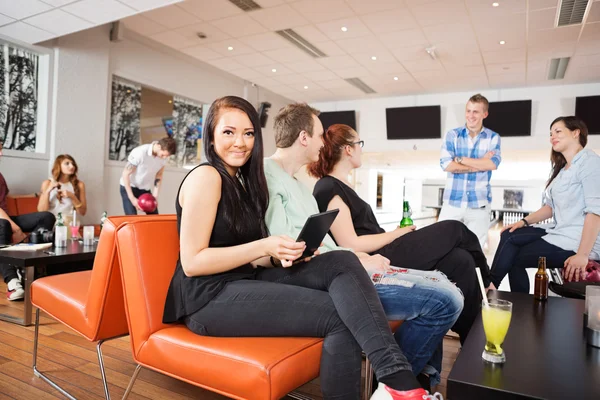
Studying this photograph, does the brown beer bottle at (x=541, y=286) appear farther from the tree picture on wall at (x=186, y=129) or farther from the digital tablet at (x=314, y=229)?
the tree picture on wall at (x=186, y=129)

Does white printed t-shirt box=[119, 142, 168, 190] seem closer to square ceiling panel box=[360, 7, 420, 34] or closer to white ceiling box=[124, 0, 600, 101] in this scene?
white ceiling box=[124, 0, 600, 101]

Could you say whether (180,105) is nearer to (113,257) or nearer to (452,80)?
(452,80)

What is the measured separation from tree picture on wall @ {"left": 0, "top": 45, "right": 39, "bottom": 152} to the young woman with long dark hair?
4.75 m

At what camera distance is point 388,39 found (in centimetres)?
612

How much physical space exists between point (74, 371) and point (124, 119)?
5175 millimetres

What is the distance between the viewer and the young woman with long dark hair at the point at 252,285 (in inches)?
45.4

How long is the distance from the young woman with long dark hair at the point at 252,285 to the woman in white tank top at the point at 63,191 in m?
3.75

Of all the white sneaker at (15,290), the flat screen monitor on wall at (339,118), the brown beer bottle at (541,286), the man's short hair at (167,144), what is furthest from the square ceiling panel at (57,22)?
the flat screen monitor on wall at (339,118)

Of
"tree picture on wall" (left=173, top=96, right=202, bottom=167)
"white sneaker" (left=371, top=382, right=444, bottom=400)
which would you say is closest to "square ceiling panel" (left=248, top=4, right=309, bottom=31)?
"tree picture on wall" (left=173, top=96, right=202, bottom=167)

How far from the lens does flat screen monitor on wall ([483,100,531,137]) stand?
8.30 meters

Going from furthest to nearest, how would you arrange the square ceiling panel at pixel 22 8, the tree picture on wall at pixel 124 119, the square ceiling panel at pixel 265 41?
the tree picture on wall at pixel 124 119, the square ceiling panel at pixel 265 41, the square ceiling panel at pixel 22 8

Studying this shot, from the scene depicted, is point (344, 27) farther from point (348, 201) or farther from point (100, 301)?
point (100, 301)

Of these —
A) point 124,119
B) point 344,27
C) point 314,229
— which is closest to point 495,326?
point 314,229

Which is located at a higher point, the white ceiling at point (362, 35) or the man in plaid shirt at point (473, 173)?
the white ceiling at point (362, 35)
